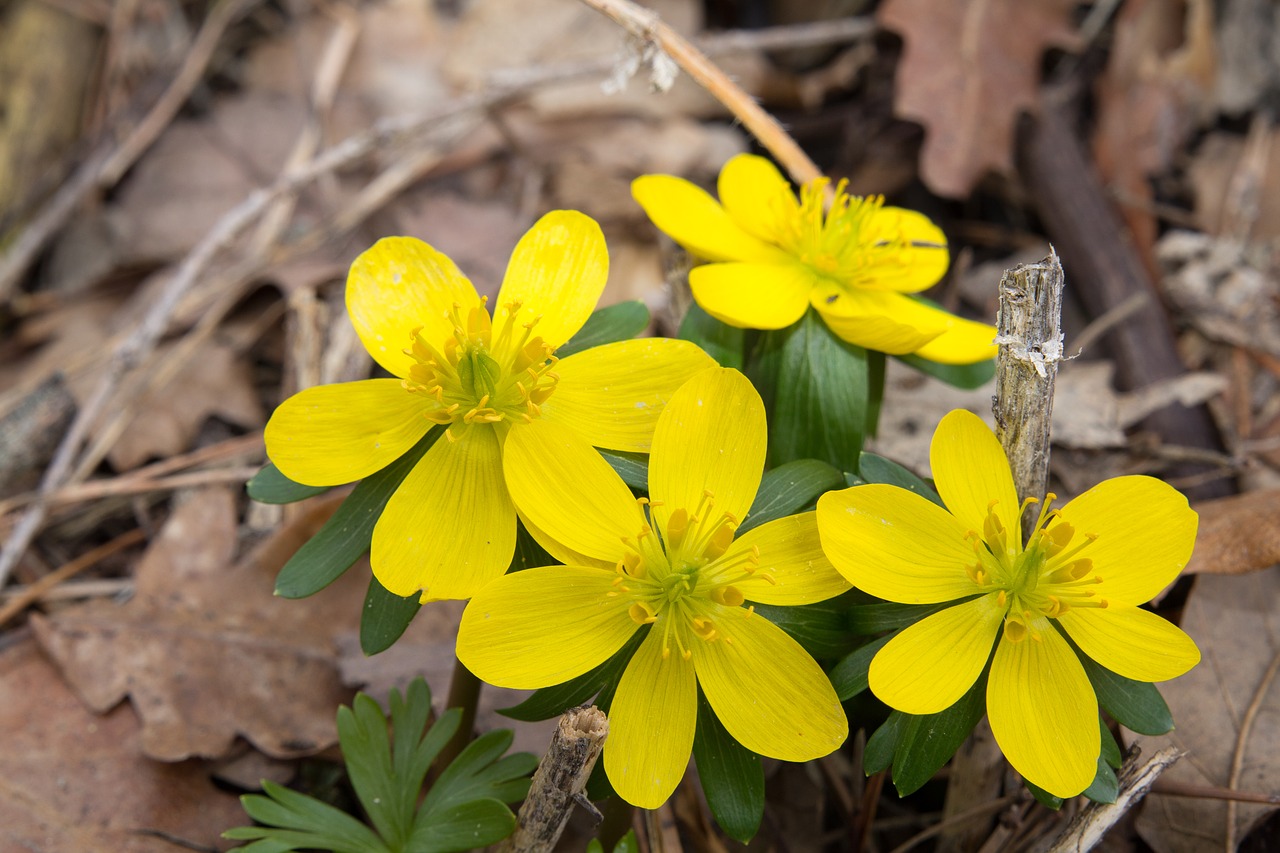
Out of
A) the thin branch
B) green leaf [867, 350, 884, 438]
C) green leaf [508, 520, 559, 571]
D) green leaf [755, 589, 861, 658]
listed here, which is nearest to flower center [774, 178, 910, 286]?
green leaf [867, 350, 884, 438]

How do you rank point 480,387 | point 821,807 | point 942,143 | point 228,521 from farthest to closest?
point 942,143 < point 228,521 < point 821,807 < point 480,387

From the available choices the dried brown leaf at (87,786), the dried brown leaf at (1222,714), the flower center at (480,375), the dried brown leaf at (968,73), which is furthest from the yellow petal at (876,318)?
the dried brown leaf at (87,786)

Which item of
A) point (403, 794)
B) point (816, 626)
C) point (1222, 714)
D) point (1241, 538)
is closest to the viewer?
point (816, 626)

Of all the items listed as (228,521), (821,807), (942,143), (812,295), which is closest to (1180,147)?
(942,143)

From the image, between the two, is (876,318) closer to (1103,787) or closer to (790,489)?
(790,489)

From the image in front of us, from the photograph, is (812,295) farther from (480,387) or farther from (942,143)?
(942,143)

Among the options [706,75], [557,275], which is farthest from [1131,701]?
[706,75]

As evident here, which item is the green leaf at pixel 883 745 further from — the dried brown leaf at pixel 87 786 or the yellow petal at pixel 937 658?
the dried brown leaf at pixel 87 786
